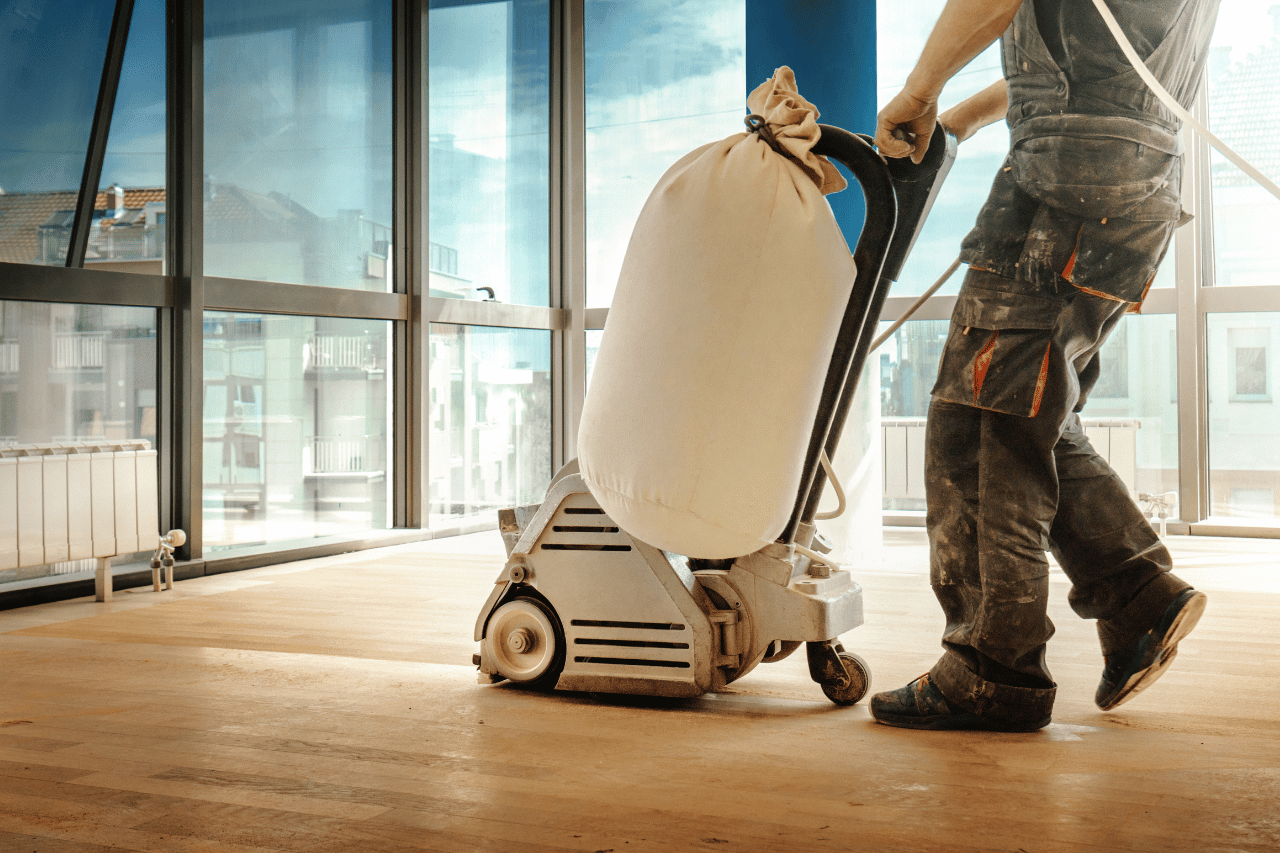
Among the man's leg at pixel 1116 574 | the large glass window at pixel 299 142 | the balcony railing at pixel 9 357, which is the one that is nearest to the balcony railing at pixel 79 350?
the balcony railing at pixel 9 357

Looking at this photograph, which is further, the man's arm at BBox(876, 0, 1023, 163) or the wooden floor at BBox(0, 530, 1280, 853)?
the man's arm at BBox(876, 0, 1023, 163)

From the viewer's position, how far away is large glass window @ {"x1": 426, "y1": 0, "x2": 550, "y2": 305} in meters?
5.48

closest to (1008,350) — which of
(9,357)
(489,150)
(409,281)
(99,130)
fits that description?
(9,357)

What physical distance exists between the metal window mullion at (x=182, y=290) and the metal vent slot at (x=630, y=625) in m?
2.57

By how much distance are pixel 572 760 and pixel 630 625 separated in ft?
1.23

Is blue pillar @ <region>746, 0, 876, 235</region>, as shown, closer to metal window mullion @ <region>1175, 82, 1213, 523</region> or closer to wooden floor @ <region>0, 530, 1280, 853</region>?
metal window mullion @ <region>1175, 82, 1213, 523</region>

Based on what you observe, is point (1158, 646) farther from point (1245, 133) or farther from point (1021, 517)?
point (1245, 133)

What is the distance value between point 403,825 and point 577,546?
28.4 inches

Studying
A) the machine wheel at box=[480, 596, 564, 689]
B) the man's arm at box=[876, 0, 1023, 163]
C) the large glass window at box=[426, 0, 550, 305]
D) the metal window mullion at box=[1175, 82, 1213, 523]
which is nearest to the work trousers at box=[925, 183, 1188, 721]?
the man's arm at box=[876, 0, 1023, 163]

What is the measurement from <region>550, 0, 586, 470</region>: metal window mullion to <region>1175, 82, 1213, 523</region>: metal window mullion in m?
3.18

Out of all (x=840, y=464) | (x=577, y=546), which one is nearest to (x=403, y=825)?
(x=577, y=546)

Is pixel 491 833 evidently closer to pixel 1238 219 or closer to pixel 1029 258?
pixel 1029 258

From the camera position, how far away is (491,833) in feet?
4.04

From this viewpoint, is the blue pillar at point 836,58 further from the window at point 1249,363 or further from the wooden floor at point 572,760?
the window at point 1249,363
